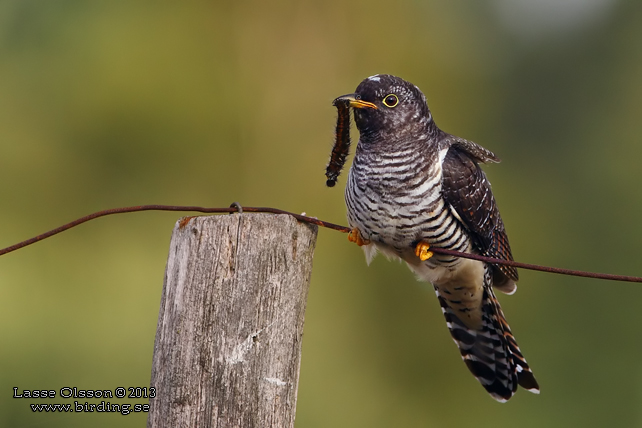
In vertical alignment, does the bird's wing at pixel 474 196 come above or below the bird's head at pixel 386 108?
below

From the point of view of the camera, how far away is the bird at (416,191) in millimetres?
Result: 2926

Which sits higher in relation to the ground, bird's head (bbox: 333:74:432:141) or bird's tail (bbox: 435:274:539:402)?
bird's head (bbox: 333:74:432:141)

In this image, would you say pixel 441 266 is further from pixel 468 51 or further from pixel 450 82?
pixel 468 51

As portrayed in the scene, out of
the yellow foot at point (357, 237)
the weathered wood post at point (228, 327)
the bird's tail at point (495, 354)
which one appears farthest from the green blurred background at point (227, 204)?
the weathered wood post at point (228, 327)

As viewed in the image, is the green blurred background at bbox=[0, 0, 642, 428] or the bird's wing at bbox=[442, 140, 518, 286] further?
the green blurred background at bbox=[0, 0, 642, 428]

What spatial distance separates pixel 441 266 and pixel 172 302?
5.50 feet

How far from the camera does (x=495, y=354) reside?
3.63m

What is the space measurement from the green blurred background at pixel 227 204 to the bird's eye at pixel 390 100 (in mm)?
2757

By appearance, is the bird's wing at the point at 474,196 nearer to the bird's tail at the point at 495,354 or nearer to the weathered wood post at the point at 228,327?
the bird's tail at the point at 495,354

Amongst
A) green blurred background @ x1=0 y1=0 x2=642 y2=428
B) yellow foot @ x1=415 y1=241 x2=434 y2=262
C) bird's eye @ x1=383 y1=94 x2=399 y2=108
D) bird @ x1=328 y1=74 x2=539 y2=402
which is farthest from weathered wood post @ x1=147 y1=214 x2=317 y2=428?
green blurred background @ x1=0 y1=0 x2=642 y2=428

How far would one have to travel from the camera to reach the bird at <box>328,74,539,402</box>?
2926 mm

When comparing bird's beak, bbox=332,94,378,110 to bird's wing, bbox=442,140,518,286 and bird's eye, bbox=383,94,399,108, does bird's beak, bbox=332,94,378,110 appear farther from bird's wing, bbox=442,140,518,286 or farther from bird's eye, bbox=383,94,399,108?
bird's wing, bbox=442,140,518,286

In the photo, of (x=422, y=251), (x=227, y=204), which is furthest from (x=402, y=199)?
(x=227, y=204)

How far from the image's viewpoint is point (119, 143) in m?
6.43
